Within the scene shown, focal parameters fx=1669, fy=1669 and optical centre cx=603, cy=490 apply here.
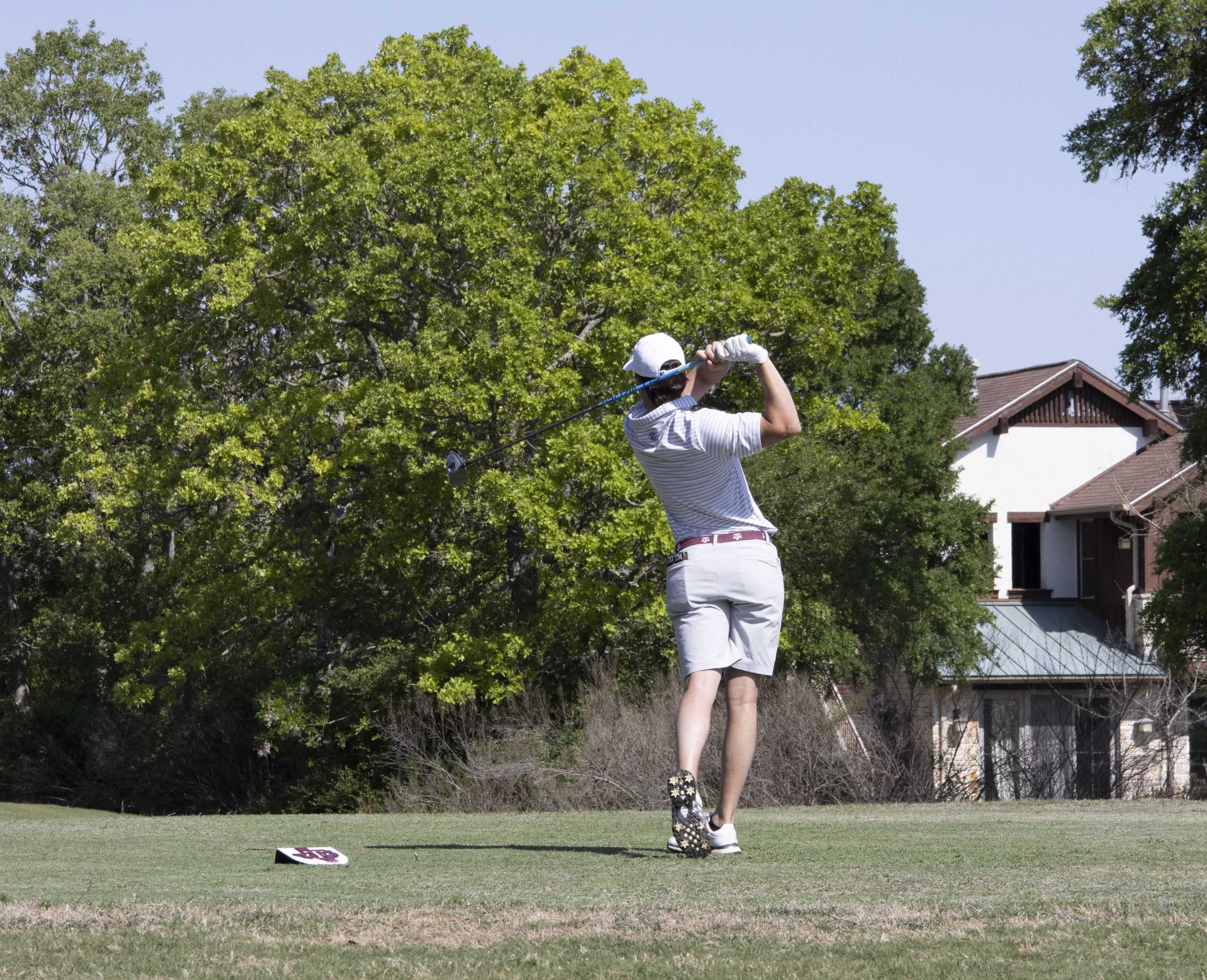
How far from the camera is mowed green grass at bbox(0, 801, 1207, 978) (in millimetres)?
3594

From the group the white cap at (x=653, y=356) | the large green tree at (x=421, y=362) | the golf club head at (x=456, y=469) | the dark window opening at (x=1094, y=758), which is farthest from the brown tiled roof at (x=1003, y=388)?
the white cap at (x=653, y=356)

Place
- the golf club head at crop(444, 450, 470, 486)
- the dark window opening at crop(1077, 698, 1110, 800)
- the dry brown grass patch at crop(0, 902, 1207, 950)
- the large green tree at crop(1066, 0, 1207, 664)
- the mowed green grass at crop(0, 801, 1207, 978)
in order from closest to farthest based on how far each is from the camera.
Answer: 1. the mowed green grass at crop(0, 801, 1207, 978)
2. the dry brown grass patch at crop(0, 902, 1207, 950)
3. the golf club head at crop(444, 450, 470, 486)
4. the dark window opening at crop(1077, 698, 1110, 800)
5. the large green tree at crop(1066, 0, 1207, 664)

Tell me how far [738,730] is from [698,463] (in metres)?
1.03

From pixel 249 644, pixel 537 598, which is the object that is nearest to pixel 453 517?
pixel 537 598

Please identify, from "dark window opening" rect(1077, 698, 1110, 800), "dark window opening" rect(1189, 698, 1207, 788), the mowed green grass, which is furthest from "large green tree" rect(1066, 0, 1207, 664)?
the mowed green grass

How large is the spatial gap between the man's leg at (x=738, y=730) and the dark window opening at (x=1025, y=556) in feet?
121

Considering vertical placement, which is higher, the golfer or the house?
the house

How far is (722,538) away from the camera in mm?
6336

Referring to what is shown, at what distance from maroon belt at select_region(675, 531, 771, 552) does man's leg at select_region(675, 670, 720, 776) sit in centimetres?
48

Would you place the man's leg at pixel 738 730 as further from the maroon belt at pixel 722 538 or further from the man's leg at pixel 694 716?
the maroon belt at pixel 722 538

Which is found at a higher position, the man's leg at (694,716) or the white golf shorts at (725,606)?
the white golf shorts at (725,606)

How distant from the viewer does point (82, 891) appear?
5047mm

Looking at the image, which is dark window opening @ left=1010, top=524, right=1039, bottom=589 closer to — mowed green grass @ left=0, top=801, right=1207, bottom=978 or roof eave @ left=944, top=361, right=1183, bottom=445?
roof eave @ left=944, top=361, right=1183, bottom=445

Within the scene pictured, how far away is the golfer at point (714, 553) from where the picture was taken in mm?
6215
